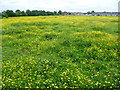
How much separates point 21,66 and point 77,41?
28.2ft

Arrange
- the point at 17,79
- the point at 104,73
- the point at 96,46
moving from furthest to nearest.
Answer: the point at 96,46 < the point at 104,73 < the point at 17,79

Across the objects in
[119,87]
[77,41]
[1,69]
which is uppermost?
[77,41]

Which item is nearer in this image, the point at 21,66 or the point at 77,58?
the point at 21,66

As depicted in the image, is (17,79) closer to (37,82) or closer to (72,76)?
(37,82)

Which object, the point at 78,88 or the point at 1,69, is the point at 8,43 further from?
the point at 78,88

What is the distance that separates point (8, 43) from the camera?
16875mm

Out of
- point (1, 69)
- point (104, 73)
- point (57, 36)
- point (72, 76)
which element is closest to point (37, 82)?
point (72, 76)

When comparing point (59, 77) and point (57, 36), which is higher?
point (57, 36)

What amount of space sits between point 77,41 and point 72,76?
836 centimetres

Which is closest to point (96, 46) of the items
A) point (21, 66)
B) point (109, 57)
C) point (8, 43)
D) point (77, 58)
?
point (109, 57)

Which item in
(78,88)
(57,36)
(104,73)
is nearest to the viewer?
(78,88)

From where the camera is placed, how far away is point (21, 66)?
35.1ft

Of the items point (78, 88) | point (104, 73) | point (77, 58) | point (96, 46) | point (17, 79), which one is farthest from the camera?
point (96, 46)

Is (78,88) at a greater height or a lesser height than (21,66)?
lesser
